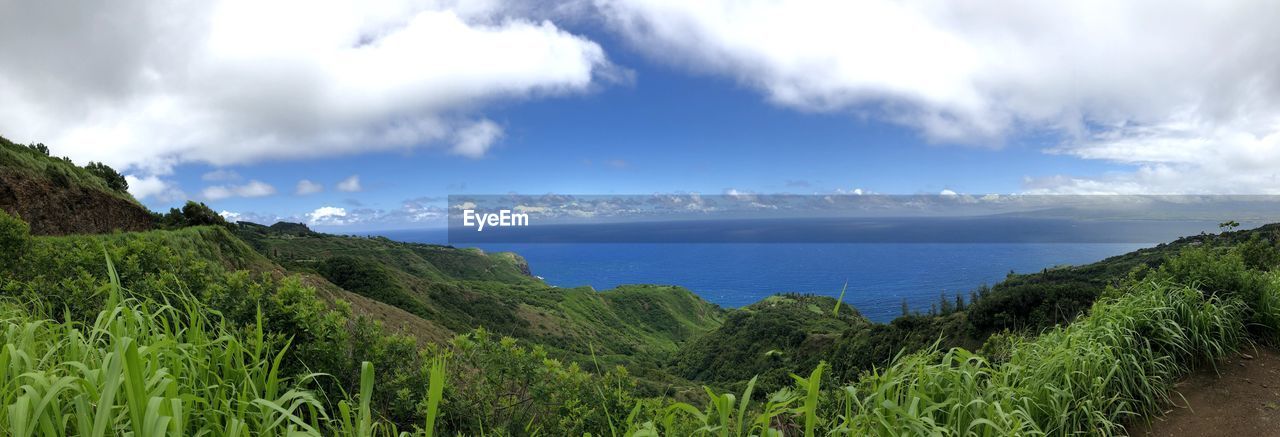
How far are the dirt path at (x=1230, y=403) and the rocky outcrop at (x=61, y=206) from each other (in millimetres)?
29716

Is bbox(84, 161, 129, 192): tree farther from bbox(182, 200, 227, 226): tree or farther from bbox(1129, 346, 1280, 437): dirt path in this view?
A: bbox(1129, 346, 1280, 437): dirt path

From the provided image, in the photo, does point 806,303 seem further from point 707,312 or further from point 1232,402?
point 1232,402

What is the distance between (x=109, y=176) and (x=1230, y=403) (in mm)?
42195

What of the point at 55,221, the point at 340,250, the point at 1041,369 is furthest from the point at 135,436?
the point at 340,250

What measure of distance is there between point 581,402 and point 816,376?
231cm

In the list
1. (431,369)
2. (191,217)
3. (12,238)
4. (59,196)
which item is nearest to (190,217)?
(191,217)

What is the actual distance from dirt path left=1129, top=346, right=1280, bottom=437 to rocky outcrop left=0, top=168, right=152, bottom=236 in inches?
1170

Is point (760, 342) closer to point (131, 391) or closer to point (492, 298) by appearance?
point (492, 298)

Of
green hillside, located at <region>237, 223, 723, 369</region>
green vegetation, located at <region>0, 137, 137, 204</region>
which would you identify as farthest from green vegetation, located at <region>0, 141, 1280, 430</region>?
green hillside, located at <region>237, 223, 723, 369</region>

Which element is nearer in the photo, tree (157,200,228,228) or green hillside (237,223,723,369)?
tree (157,200,228,228)

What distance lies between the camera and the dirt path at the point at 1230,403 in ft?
14.8

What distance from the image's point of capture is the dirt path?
450 centimetres

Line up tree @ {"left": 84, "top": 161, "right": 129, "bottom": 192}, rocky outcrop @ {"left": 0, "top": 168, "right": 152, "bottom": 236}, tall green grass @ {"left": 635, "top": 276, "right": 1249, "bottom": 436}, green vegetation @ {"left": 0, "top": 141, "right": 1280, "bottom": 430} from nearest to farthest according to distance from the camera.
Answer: green vegetation @ {"left": 0, "top": 141, "right": 1280, "bottom": 430} → tall green grass @ {"left": 635, "top": 276, "right": 1249, "bottom": 436} → rocky outcrop @ {"left": 0, "top": 168, "right": 152, "bottom": 236} → tree @ {"left": 84, "top": 161, "right": 129, "bottom": 192}

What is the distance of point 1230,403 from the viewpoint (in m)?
4.82
